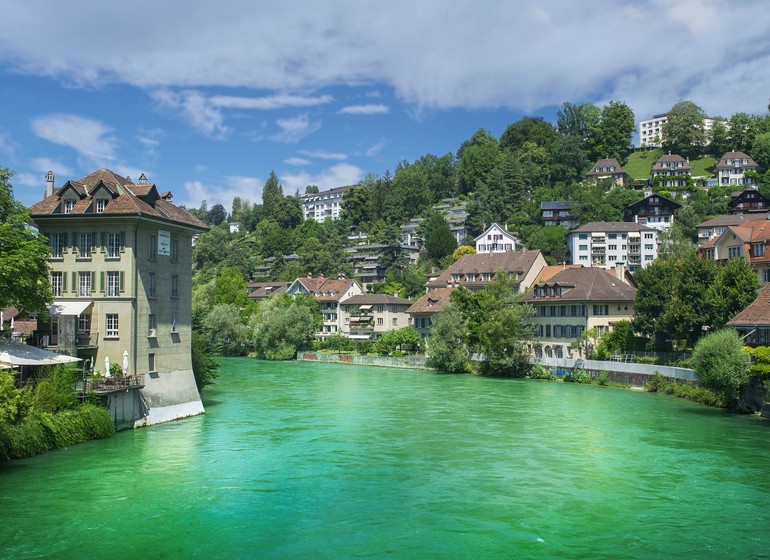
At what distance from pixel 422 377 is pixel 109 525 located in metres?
45.7

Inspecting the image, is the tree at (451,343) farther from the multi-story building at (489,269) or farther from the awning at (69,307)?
the awning at (69,307)

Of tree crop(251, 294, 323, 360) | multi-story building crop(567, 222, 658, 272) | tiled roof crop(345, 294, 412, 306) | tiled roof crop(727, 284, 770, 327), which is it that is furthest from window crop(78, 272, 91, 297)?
multi-story building crop(567, 222, 658, 272)

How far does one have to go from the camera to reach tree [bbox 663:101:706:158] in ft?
510

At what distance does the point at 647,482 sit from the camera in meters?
26.1

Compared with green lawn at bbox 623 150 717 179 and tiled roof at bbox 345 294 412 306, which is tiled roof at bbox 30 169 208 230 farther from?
green lawn at bbox 623 150 717 179

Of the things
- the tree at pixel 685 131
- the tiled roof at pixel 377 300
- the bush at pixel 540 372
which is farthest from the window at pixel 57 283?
the tree at pixel 685 131

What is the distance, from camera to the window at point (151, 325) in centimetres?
3644

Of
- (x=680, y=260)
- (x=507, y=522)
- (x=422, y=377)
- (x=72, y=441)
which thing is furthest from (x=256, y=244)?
(x=507, y=522)

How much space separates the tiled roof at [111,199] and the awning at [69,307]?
4.37m

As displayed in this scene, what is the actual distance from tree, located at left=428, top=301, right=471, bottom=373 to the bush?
23.8 ft

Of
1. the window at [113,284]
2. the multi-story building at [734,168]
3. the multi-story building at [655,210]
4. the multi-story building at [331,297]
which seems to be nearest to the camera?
the window at [113,284]

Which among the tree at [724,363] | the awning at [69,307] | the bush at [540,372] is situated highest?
the awning at [69,307]

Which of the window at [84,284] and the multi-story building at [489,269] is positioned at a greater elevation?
the multi-story building at [489,269]

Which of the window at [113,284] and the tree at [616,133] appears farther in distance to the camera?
the tree at [616,133]
